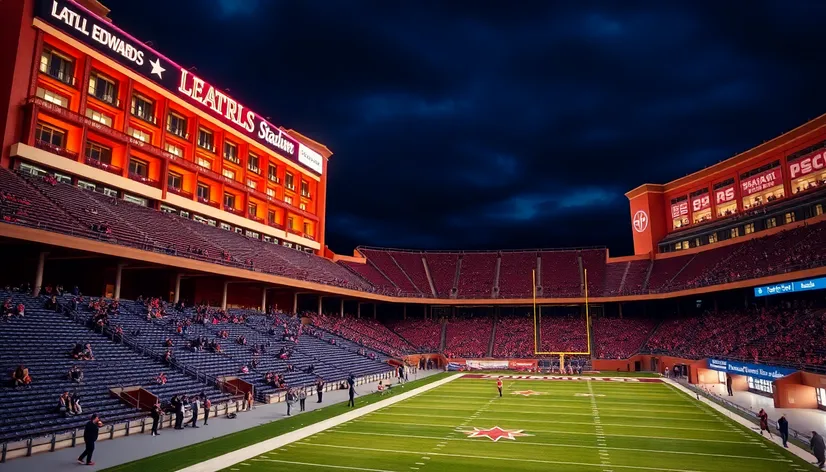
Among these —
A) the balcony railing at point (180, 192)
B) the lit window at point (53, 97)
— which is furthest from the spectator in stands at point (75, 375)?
the balcony railing at point (180, 192)

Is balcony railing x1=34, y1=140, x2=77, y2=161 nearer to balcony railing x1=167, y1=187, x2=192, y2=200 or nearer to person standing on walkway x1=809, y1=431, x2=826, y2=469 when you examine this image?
balcony railing x1=167, y1=187, x2=192, y2=200

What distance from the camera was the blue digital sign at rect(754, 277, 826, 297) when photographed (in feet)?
111

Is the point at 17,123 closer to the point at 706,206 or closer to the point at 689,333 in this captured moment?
the point at 689,333

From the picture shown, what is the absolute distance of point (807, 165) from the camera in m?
45.8

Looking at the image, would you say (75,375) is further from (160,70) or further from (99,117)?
(160,70)

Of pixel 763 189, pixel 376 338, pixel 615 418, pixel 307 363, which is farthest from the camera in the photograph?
pixel 376 338

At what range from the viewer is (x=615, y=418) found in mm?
23078

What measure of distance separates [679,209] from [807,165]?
56.3ft

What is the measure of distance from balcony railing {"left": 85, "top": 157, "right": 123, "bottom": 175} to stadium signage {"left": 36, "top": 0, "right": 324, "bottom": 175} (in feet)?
25.6

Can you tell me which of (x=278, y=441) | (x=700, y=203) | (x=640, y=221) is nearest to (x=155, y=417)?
(x=278, y=441)

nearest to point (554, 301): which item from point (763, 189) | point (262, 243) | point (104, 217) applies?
point (763, 189)

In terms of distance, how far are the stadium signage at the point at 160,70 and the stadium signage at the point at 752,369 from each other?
44494 millimetres

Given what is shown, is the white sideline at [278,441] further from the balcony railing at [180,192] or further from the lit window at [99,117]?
the lit window at [99,117]

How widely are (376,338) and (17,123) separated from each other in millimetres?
36272
